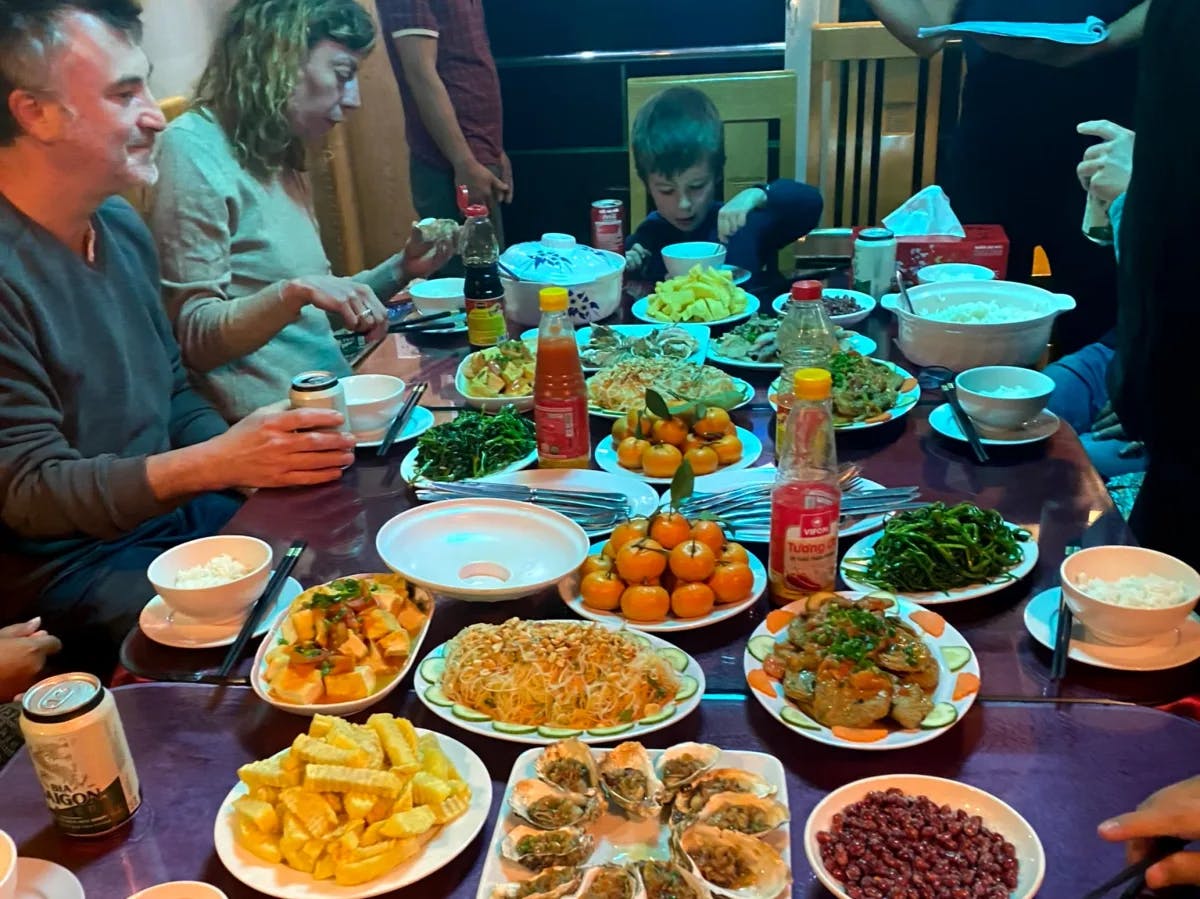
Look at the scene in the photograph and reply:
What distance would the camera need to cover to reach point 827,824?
88 centimetres

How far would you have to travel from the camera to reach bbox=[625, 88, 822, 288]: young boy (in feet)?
9.62

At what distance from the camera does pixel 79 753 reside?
92cm

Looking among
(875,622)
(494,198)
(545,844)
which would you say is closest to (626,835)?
(545,844)

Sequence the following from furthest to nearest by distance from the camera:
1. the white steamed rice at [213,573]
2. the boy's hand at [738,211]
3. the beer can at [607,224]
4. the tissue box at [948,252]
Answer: the boy's hand at [738,211], the beer can at [607,224], the tissue box at [948,252], the white steamed rice at [213,573]

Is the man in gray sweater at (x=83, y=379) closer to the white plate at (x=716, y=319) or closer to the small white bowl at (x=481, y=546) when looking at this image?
the small white bowl at (x=481, y=546)

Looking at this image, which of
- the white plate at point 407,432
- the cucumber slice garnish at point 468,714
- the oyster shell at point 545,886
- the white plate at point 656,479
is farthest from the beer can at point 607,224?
the oyster shell at point 545,886

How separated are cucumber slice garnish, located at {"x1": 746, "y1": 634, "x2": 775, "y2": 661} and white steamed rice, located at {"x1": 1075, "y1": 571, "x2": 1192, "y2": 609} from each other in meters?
0.36

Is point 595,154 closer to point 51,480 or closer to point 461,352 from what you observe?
point 461,352

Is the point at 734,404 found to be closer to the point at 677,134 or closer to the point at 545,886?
the point at 545,886

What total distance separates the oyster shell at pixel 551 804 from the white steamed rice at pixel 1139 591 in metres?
0.62

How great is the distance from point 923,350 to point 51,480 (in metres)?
1.67

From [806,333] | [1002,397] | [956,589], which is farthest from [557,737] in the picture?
[806,333]

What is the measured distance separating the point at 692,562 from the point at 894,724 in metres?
0.31

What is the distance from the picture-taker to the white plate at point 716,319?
7.97 ft
